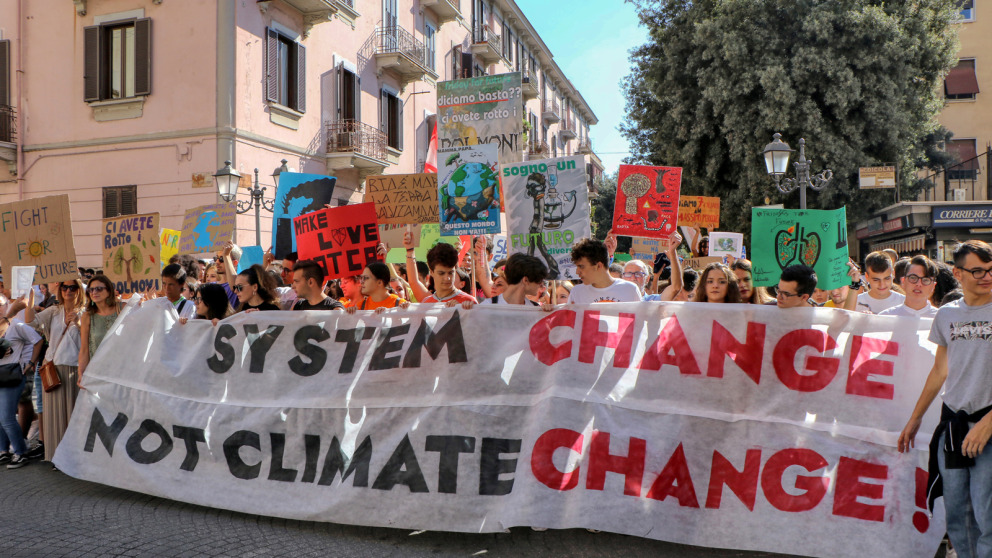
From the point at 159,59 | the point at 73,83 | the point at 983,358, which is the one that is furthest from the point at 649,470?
the point at 73,83

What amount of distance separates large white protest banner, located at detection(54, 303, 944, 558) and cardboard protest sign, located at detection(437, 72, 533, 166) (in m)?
2.76

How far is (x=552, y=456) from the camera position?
427 cm

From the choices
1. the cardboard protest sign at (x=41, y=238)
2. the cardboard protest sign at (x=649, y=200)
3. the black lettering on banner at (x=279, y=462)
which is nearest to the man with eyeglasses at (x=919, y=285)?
the cardboard protest sign at (x=649, y=200)

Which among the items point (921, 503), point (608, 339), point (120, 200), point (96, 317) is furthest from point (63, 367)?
point (120, 200)

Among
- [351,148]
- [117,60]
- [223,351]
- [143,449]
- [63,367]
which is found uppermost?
[117,60]

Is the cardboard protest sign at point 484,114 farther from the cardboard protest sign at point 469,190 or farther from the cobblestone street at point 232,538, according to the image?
the cobblestone street at point 232,538

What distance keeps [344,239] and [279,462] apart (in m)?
2.14

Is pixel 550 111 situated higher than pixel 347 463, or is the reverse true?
pixel 550 111

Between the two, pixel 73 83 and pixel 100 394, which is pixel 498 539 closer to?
pixel 100 394

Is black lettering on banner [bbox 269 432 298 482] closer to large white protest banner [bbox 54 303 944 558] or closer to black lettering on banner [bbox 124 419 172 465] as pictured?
large white protest banner [bbox 54 303 944 558]

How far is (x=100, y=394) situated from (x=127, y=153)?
12110 mm

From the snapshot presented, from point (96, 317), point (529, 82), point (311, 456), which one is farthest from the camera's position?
point (529, 82)

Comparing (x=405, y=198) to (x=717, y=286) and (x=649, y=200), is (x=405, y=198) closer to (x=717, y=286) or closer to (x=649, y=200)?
(x=649, y=200)

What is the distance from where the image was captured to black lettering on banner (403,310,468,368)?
15.6ft
